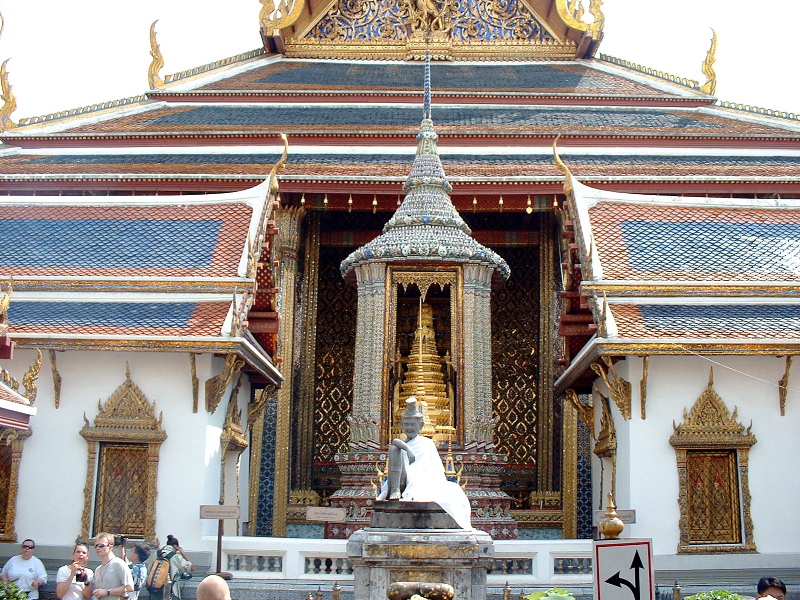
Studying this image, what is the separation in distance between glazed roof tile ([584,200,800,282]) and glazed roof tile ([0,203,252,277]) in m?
3.56

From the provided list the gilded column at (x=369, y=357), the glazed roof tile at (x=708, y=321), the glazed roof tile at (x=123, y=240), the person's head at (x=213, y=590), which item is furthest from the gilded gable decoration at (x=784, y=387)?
the person's head at (x=213, y=590)

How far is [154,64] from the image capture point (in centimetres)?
1659

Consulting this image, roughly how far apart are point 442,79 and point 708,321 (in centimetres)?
756

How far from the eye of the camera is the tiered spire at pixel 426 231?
10.6 metres

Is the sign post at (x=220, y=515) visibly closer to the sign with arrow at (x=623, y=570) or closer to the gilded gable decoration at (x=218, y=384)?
the gilded gable decoration at (x=218, y=384)

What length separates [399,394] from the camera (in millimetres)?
11086

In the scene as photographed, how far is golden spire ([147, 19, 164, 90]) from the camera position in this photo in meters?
16.4

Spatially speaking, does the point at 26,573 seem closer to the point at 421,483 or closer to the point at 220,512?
the point at 220,512

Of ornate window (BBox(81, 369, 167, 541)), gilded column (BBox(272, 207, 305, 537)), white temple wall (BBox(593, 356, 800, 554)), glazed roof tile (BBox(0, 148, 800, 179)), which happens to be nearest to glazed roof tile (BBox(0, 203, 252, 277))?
ornate window (BBox(81, 369, 167, 541))

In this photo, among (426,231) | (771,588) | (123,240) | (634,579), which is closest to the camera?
(634,579)

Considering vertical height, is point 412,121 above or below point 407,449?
above

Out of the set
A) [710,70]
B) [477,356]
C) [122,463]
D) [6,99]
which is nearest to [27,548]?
[122,463]

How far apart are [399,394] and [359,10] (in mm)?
8907

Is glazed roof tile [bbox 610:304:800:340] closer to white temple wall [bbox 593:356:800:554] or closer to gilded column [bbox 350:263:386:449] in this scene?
white temple wall [bbox 593:356:800:554]
